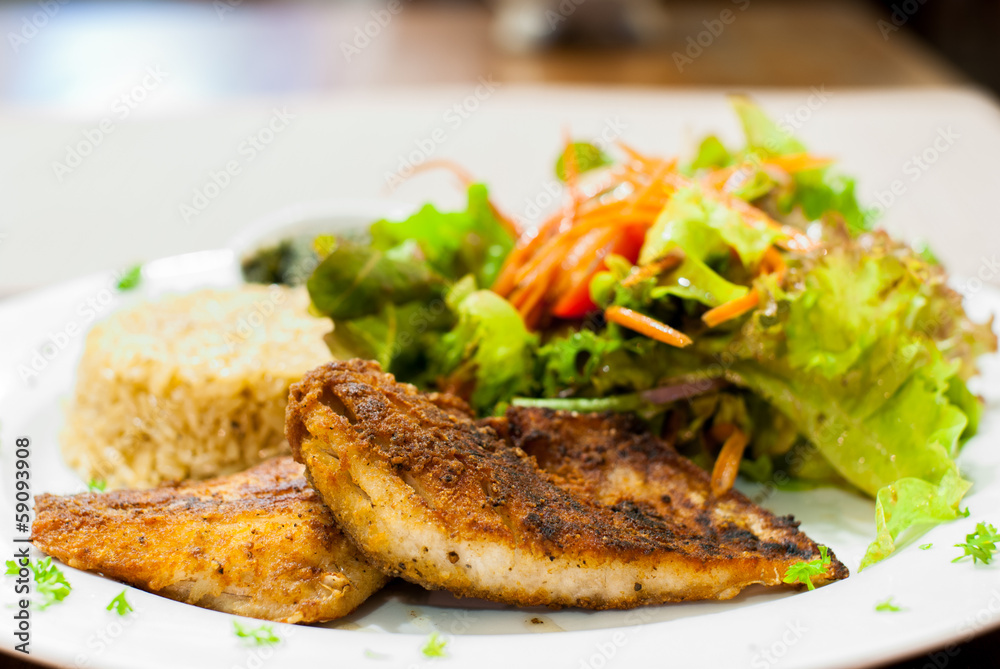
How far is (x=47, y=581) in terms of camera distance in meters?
1.98

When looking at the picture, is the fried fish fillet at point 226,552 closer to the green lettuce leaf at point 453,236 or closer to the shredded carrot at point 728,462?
the shredded carrot at point 728,462

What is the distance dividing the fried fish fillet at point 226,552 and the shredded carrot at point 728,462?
101 cm

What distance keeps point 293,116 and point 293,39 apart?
10.9 feet

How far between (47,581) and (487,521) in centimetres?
100

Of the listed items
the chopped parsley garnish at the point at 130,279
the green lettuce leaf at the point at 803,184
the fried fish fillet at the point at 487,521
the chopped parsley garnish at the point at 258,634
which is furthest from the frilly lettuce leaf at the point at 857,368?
the chopped parsley garnish at the point at 130,279

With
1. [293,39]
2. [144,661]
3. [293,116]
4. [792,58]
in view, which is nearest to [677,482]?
[144,661]

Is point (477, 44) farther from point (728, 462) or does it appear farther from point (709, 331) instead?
point (728, 462)

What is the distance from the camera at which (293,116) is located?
6809mm

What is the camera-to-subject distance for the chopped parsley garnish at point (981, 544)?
1.95 metres

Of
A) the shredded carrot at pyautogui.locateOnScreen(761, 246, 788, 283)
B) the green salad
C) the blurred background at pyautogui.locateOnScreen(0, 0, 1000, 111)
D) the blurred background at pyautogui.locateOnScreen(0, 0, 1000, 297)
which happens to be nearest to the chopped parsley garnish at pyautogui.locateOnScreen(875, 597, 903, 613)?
the green salad

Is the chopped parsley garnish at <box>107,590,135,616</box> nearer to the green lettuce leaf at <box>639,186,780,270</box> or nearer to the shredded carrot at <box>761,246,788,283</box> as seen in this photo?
the green lettuce leaf at <box>639,186,780,270</box>

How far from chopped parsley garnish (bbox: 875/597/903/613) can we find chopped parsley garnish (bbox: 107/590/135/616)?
161 centimetres

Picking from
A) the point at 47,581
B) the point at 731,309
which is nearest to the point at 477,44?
the point at 731,309

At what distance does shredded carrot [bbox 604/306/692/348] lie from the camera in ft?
9.09
